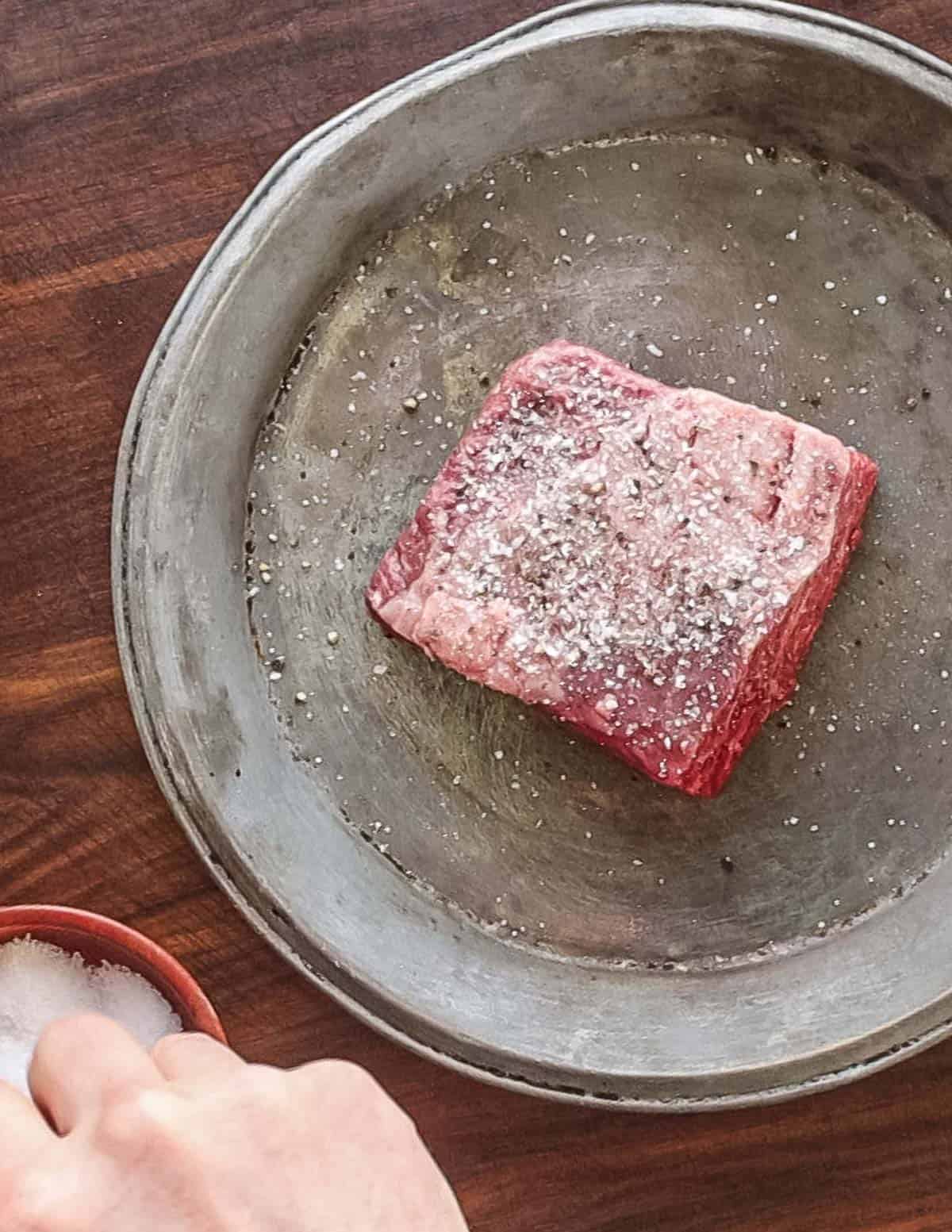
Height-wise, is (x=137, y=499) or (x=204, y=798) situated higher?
(x=137, y=499)

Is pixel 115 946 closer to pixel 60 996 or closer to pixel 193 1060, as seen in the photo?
pixel 60 996

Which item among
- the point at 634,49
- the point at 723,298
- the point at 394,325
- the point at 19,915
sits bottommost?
the point at 19,915

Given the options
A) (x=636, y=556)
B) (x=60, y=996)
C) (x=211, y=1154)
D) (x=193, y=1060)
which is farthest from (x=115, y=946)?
(x=636, y=556)

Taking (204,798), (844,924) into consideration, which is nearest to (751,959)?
(844,924)

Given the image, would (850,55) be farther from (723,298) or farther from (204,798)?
(204,798)

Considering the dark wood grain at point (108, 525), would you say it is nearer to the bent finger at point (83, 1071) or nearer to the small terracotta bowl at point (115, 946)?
the small terracotta bowl at point (115, 946)
